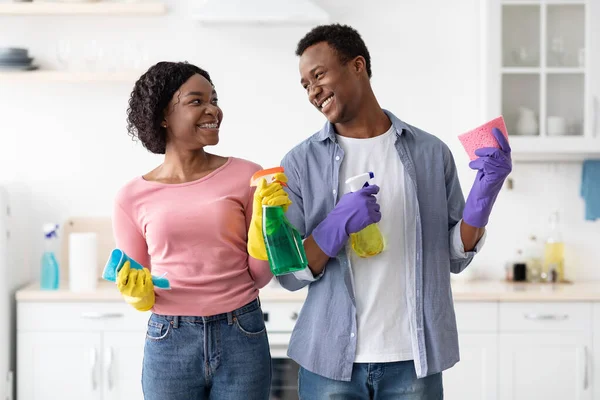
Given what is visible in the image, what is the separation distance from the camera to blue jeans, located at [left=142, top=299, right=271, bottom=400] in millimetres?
1768

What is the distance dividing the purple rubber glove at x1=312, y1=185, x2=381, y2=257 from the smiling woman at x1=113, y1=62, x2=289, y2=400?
0.11 metres

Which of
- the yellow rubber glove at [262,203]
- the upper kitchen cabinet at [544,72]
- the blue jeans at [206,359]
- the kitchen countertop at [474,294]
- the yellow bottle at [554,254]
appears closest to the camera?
the yellow rubber glove at [262,203]

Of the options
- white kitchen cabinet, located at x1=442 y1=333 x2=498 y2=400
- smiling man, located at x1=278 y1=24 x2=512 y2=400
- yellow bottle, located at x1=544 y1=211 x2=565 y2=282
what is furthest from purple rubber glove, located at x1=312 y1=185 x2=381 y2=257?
yellow bottle, located at x1=544 y1=211 x2=565 y2=282

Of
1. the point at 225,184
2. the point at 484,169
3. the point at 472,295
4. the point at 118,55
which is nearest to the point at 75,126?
the point at 118,55

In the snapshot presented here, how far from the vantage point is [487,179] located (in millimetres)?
1756

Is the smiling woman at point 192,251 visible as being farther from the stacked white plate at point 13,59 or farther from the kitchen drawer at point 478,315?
the stacked white plate at point 13,59

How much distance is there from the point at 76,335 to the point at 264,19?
154 cm

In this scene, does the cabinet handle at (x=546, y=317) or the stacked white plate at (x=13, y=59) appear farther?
the stacked white plate at (x=13, y=59)

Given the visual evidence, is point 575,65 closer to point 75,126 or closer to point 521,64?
point 521,64

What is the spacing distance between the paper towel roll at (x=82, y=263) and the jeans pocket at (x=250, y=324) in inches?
74.0

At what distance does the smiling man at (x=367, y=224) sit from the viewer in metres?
1.73

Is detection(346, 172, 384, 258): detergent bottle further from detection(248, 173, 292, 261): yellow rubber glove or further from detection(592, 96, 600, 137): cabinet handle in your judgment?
detection(592, 96, 600, 137): cabinet handle

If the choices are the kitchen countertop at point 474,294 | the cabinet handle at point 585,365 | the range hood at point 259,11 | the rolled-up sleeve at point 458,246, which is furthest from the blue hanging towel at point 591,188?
the rolled-up sleeve at point 458,246

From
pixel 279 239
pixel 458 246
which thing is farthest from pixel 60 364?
pixel 458 246
